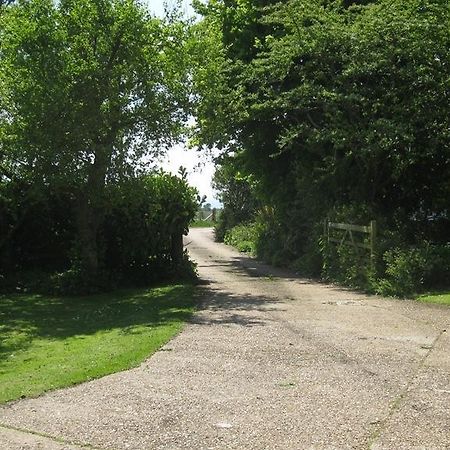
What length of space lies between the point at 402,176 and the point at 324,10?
200 inches

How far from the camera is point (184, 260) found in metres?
17.9

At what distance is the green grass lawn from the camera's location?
12827 mm

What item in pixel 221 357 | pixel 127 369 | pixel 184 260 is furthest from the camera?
pixel 184 260

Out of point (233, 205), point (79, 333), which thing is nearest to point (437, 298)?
point (79, 333)

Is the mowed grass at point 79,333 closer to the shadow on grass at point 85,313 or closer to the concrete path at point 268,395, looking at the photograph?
the shadow on grass at point 85,313

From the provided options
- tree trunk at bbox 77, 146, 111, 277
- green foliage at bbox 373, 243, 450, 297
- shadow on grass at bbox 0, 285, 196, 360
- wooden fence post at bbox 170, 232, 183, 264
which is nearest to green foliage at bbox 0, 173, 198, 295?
wooden fence post at bbox 170, 232, 183, 264

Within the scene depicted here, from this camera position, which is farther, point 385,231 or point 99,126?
point 385,231

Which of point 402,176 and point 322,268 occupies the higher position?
point 402,176

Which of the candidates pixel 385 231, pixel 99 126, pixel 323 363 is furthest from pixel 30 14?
pixel 323 363

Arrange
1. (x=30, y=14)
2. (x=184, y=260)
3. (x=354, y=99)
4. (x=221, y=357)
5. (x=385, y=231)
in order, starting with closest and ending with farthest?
(x=221, y=357)
(x=30, y=14)
(x=385, y=231)
(x=354, y=99)
(x=184, y=260)

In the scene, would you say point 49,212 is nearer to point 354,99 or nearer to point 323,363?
point 354,99

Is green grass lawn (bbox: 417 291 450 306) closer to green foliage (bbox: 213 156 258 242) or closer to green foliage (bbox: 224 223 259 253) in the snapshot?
green foliage (bbox: 224 223 259 253)

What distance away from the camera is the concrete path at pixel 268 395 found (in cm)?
522

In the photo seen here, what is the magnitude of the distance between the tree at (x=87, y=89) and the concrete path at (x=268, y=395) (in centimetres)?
593
